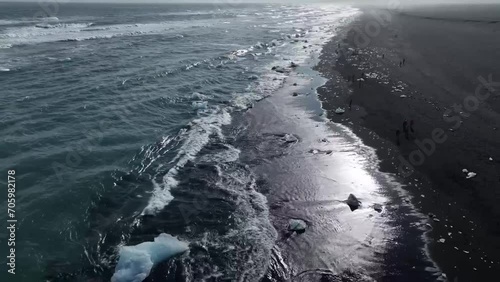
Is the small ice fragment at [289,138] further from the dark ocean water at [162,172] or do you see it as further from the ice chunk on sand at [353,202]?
the ice chunk on sand at [353,202]

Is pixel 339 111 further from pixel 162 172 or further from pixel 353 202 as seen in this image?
pixel 162 172

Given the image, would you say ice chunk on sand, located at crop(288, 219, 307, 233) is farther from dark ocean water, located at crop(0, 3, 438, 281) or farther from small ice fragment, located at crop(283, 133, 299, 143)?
small ice fragment, located at crop(283, 133, 299, 143)

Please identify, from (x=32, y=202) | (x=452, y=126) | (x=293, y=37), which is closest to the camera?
(x=32, y=202)

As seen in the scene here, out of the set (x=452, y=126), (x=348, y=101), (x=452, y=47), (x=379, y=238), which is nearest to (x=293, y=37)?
(x=452, y=47)

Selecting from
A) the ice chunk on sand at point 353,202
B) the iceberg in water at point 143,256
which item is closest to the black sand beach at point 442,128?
the ice chunk on sand at point 353,202

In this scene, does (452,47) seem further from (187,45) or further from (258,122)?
(187,45)

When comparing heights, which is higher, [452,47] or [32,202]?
[452,47]

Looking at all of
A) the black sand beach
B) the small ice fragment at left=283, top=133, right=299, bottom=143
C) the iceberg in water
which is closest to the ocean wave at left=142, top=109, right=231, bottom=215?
the iceberg in water
